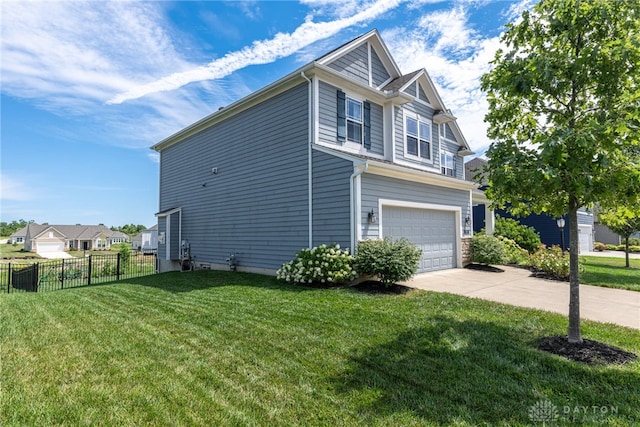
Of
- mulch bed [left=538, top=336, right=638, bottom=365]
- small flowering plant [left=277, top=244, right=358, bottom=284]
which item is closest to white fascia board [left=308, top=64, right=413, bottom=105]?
small flowering plant [left=277, top=244, right=358, bottom=284]

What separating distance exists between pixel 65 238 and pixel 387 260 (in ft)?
219

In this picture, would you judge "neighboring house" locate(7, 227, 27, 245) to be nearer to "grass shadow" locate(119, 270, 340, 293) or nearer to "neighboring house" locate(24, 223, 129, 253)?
"neighboring house" locate(24, 223, 129, 253)

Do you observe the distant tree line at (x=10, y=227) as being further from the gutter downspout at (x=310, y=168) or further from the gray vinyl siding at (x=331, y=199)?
the gray vinyl siding at (x=331, y=199)

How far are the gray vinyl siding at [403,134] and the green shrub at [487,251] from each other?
350 cm

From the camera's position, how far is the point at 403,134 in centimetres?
1174

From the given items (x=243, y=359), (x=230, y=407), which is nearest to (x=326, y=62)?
(x=243, y=359)

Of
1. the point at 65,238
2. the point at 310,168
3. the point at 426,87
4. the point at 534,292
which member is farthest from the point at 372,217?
the point at 65,238

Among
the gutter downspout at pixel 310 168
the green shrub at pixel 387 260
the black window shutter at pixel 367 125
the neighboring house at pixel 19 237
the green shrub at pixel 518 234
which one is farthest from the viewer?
the neighboring house at pixel 19 237

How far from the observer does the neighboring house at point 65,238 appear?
5253 cm

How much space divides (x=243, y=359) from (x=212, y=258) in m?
9.90

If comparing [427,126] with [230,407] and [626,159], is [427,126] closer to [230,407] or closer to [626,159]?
[626,159]

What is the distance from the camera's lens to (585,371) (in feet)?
11.1

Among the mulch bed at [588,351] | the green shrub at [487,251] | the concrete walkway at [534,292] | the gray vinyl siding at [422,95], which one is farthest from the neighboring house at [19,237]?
the mulch bed at [588,351]

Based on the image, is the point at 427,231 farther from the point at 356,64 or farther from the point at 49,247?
the point at 49,247
